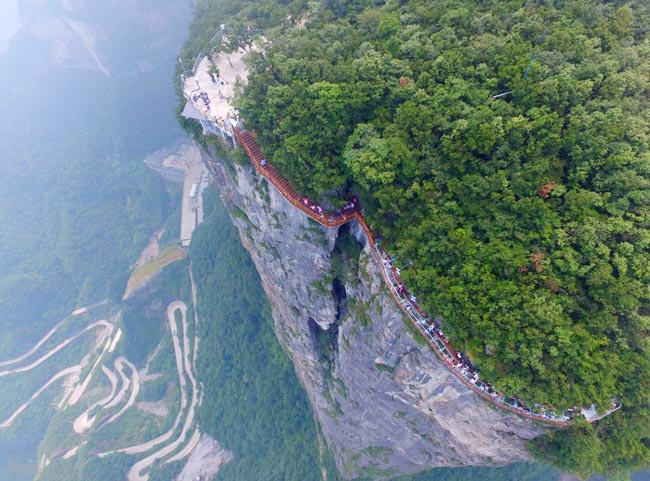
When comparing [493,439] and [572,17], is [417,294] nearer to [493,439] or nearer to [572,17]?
[493,439]

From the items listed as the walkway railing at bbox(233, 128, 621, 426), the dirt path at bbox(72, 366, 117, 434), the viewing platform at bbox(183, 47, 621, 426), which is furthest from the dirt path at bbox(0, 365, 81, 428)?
the walkway railing at bbox(233, 128, 621, 426)

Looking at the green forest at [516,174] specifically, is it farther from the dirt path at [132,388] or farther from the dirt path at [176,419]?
the dirt path at [132,388]

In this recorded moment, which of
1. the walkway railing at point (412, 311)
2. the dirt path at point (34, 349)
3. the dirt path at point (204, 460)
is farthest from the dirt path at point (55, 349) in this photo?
the walkway railing at point (412, 311)

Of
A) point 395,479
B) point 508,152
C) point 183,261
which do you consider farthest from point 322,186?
point 183,261

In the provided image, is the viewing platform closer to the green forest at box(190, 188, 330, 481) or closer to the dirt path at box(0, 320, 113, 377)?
the green forest at box(190, 188, 330, 481)

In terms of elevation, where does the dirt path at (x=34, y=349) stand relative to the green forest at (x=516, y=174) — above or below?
above
